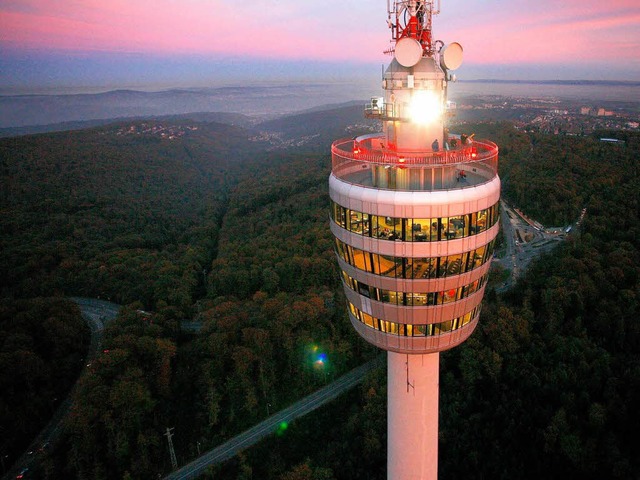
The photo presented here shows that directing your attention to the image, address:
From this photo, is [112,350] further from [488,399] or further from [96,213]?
[96,213]

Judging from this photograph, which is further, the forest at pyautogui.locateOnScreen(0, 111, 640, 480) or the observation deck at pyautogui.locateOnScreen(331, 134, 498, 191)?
the forest at pyautogui.locateOnScreen(0, 111, 640, 480)

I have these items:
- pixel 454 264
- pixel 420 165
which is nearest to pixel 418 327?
pixel 454 264

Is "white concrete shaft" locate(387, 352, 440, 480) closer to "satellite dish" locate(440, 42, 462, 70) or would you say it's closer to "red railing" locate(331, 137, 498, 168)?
"red railing" locate(331, 137, 498, 168)

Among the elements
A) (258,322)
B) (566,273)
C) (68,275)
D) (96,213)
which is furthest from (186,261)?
(566,273)

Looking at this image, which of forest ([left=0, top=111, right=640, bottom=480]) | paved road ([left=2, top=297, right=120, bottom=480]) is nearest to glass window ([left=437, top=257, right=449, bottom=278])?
forest ([left=0, top=111, right=640, bottom=480])

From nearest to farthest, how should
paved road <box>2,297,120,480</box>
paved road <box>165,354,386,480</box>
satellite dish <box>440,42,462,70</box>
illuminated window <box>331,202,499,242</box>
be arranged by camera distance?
illuminated window <box>331,202,499,242</box> < satellite dish <box>440,42,462,70</box> < paved road <box>2,297,120,480</box> < paved road <box>165,354,386,480</box>

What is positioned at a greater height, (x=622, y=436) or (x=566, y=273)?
(x=566, y=273)

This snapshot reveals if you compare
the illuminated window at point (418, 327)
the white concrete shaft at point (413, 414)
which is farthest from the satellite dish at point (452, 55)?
the white concrete shaft at point (413, 414)
